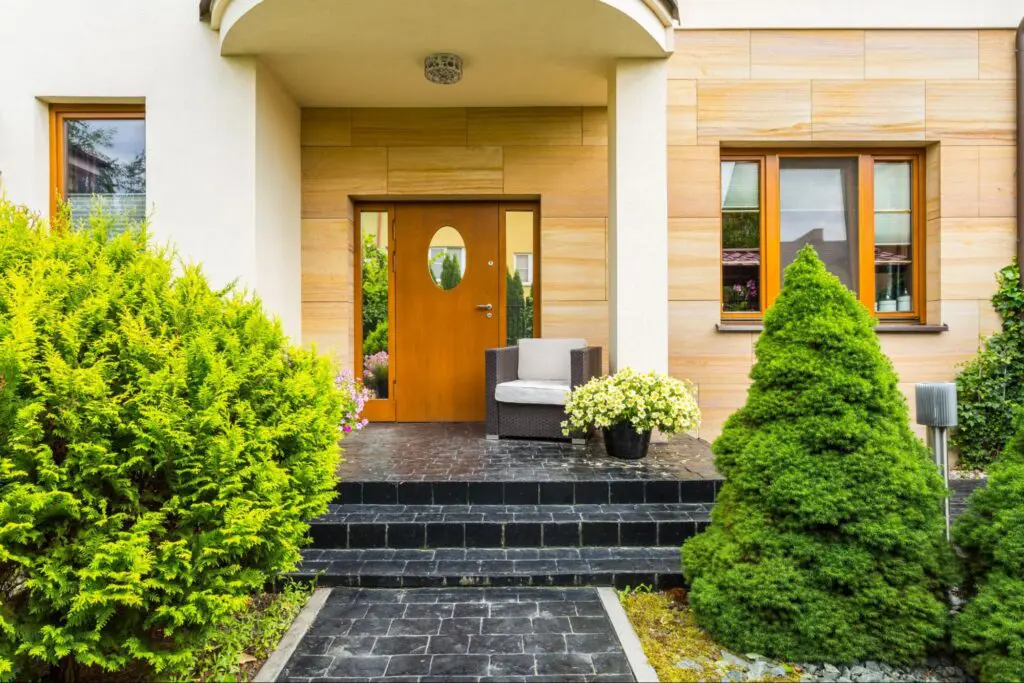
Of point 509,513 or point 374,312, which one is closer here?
point 509,513

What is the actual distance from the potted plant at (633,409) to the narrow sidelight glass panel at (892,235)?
99.7 inches

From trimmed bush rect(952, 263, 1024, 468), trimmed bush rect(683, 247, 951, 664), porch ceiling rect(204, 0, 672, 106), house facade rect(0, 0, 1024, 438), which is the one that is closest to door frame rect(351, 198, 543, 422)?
house facade rect(0, 0, 1024, 438)

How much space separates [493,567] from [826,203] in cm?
443

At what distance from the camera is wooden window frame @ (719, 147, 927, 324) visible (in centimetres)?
543

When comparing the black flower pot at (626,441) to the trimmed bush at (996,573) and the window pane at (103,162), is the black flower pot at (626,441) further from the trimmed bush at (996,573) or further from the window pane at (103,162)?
the window pane at (103,162)

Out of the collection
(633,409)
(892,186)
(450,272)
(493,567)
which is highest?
(892,186)

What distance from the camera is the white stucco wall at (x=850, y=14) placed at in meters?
5.21

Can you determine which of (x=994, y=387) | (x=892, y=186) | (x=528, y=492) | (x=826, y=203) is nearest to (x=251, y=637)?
(x=528, y=492)

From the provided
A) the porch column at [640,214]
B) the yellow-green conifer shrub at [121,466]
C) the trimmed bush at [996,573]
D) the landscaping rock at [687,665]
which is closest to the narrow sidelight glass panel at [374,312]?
the porch column at [640,214]

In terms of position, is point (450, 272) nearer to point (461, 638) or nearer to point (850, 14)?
point (461, 638)

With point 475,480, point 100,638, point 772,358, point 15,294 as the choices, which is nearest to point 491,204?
point 475,480

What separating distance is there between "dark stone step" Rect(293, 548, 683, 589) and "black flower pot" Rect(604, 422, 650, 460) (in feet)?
3.38

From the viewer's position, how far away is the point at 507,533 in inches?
130

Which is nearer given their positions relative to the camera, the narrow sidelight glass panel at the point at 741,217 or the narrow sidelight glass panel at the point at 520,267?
the narrow sidelight glass panel at the point at 741,217
